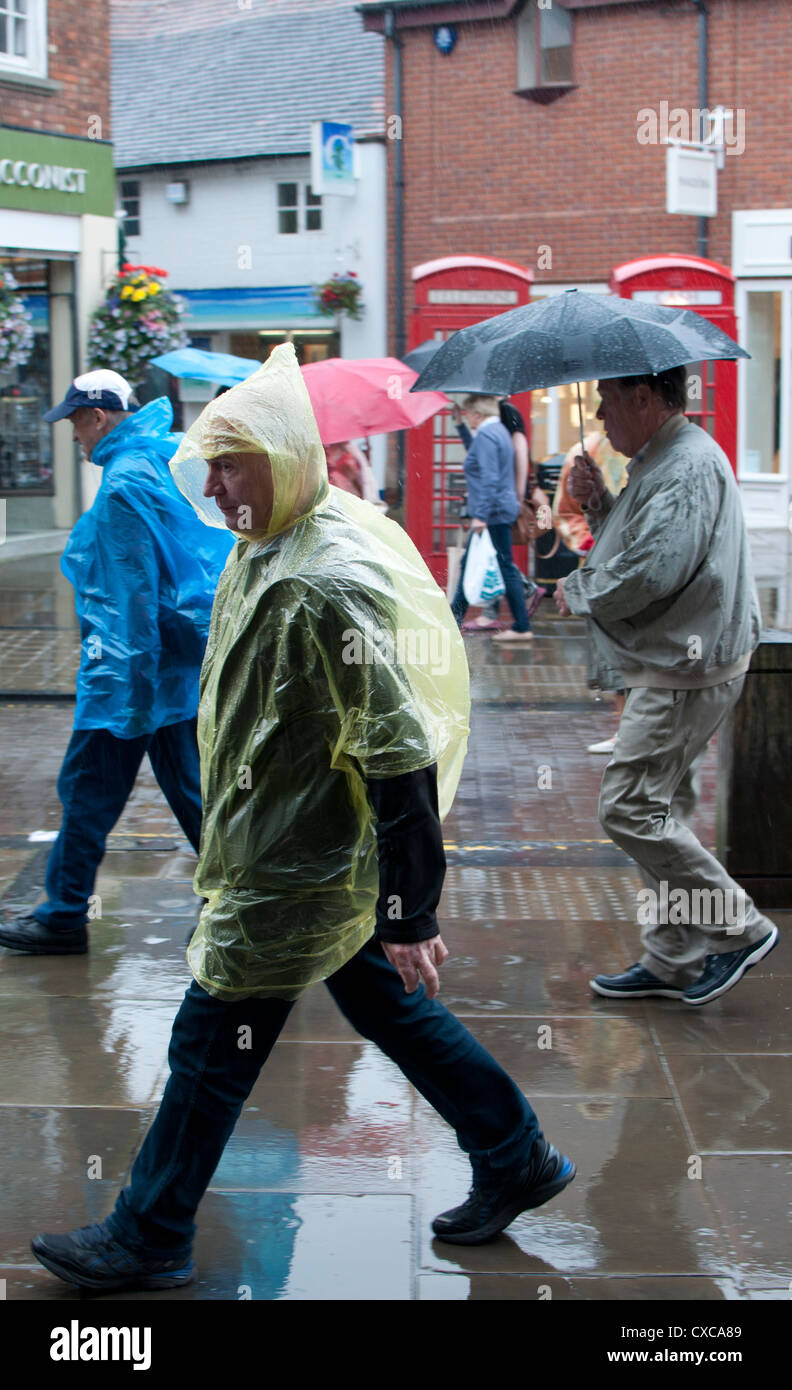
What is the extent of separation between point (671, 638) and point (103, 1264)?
2224 millimetres

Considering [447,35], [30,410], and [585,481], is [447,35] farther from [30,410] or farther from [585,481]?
[585,481]

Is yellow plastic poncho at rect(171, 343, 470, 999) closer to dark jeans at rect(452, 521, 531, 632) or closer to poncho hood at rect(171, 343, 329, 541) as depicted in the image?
poncho hood at rect(171, 343, 329, 541)

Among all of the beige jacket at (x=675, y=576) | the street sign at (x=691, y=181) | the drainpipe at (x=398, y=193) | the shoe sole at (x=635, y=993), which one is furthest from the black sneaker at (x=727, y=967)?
the drainpipe at (x=398, y=193)

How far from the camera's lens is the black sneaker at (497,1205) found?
127 inches

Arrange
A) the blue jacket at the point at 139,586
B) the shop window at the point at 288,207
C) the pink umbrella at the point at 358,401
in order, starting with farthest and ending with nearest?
the shop window at the point at 288,207, the pink umbrella at the point at 358,401, the blue jacket at the point at 139,586

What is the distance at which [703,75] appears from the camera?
18672 mm

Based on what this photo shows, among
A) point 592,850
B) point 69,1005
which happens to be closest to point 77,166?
point 592,850

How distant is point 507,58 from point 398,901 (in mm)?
18844

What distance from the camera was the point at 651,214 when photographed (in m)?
19.2

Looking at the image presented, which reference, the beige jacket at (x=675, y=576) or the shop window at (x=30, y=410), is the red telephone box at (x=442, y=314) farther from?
the beige jacket at (x=675, y=576)

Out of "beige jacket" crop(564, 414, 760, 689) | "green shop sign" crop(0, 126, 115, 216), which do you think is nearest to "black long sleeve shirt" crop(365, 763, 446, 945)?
"beige jacket" crop(564, 414, 760, 689)

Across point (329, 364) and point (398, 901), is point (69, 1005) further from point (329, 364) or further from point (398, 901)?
point (329, 364)

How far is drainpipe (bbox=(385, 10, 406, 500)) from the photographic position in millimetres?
20297

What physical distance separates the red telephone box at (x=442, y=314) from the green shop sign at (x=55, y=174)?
4.68m
